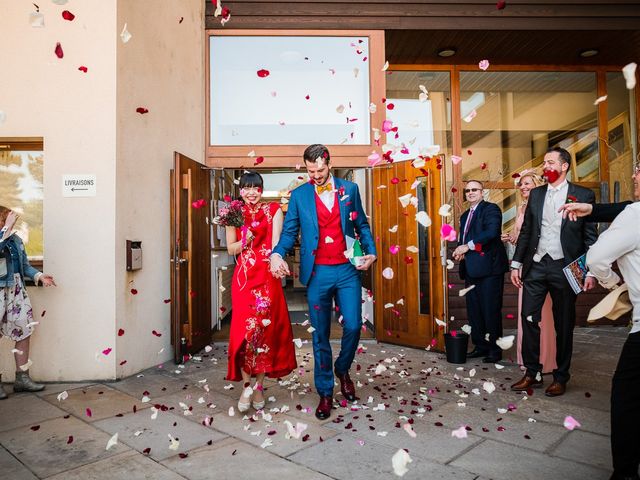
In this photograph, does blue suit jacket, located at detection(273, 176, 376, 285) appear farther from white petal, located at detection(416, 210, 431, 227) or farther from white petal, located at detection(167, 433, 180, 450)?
white petal, located at detection(416, 210, 431, 227)

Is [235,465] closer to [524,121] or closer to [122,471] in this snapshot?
[122,471]

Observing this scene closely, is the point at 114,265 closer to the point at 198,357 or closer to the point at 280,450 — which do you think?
the point at 198,357

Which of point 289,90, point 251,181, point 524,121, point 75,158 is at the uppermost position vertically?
point 524,121

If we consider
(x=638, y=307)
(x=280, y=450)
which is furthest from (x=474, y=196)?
(x=280, y=450)

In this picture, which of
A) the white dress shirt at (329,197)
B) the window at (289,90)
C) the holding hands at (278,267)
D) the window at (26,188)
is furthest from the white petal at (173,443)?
the window at (289,90)

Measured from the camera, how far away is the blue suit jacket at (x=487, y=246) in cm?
517

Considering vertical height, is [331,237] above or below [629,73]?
below

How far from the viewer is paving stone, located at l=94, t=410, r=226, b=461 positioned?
2943 mm

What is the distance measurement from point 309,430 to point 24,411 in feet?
7.40

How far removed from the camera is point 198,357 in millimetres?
5609

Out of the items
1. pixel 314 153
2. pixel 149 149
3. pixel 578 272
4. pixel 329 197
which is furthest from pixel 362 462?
pixel 149 149

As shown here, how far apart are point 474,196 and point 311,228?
2505mm

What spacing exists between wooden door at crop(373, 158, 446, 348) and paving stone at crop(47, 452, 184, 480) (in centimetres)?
368

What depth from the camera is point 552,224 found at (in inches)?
154
